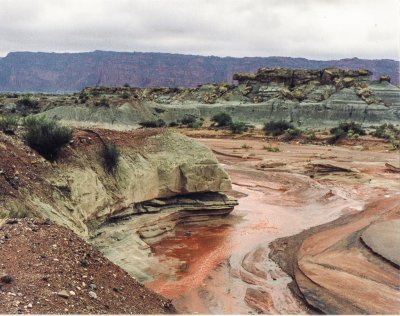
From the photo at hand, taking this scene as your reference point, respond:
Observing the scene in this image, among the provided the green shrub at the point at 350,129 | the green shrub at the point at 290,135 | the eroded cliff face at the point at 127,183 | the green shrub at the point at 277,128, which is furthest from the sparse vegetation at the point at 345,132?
the eroded cliff face at the point at 127,183

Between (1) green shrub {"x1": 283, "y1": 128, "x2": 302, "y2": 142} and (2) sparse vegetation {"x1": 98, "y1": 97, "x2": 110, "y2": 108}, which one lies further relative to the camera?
(2) sparse vegetation {"x1": 98, "y1": 97, "x2": 110, "y2": 108}

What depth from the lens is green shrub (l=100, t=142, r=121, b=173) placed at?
1312 centimetres

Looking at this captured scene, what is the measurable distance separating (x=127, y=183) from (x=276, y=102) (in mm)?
48475

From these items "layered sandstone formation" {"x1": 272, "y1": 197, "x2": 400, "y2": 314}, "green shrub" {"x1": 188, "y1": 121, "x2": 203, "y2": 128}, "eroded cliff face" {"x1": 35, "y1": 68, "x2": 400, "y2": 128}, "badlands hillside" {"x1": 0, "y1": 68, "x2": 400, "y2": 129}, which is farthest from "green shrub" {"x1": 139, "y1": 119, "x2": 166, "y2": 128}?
"layered sandstone formation" {"x1": 272, "y1": 197, "x2": 400, "y2": 314}

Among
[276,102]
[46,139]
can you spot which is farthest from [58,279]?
[276,102]

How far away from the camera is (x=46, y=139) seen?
11352 millimetres

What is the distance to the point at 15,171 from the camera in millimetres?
9891

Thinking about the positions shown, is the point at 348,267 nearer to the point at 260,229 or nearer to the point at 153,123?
the point at 260,229

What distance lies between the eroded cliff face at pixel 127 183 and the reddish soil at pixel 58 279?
64.5 inches

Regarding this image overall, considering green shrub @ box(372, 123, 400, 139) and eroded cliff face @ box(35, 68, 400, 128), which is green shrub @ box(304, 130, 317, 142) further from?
eroded cliff face @ box(35, 68, 400, 128)

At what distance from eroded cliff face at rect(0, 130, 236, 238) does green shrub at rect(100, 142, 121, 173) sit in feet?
0.52

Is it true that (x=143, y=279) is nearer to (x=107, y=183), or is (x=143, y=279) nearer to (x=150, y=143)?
(x=107, y=183)

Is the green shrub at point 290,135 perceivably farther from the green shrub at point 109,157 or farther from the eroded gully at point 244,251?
the green shrub at point 109,157

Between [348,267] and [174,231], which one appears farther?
[174,231]
